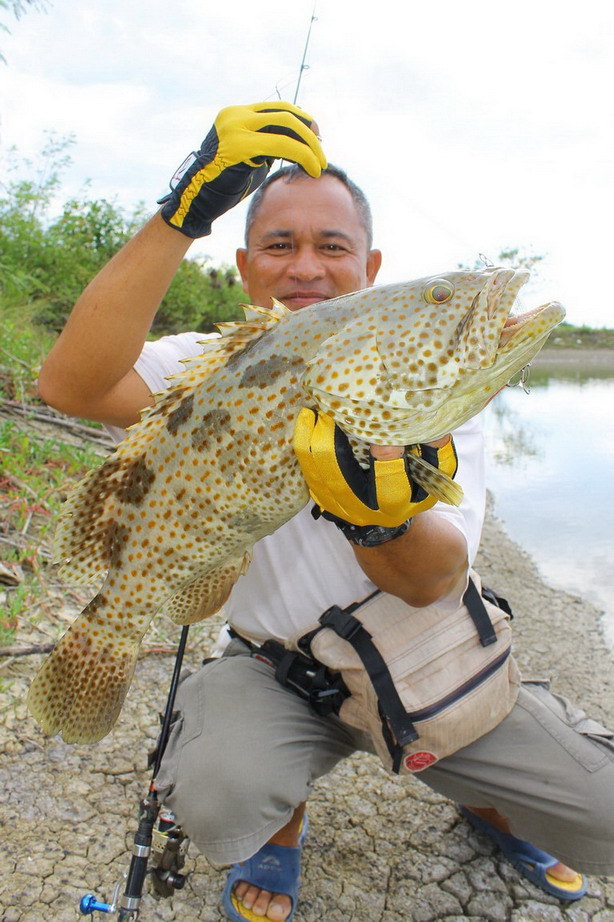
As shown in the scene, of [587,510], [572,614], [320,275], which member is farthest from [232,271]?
[320,275]

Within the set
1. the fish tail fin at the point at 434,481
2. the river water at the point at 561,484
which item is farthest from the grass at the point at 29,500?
the river water at the point at 561,484

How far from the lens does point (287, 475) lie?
2.09 meters

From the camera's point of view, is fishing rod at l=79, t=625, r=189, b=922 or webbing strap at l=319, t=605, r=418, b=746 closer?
fishing rod at l=79, t=625, r=189, b=922

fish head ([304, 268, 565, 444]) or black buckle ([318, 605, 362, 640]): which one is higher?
fish head ([304, 268, 565, 444])

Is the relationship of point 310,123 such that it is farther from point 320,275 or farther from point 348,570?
point 348,570

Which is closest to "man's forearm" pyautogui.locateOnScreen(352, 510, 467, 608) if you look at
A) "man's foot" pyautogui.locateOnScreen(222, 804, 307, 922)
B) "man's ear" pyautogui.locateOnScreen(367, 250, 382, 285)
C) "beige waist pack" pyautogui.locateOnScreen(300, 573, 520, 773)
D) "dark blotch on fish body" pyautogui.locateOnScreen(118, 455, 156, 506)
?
"beige waist pack" pyautogui.locateOnScreen(300, 573, 520, 773)

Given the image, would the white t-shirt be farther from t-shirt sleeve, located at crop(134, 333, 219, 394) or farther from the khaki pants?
the khaki pants

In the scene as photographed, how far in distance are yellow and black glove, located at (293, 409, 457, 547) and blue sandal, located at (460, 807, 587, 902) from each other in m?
1.70

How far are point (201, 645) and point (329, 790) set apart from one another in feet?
5.18

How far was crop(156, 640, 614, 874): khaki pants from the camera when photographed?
94.6 inches

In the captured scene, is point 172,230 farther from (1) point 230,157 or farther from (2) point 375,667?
(2) point 375,667

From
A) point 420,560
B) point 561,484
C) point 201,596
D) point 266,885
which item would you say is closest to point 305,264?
point 420,560

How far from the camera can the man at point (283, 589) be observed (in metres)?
2.37

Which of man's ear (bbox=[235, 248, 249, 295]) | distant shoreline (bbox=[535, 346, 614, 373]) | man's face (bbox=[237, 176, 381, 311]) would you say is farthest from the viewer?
distant shoreline (bbox=[535, 346, 614, 373])
